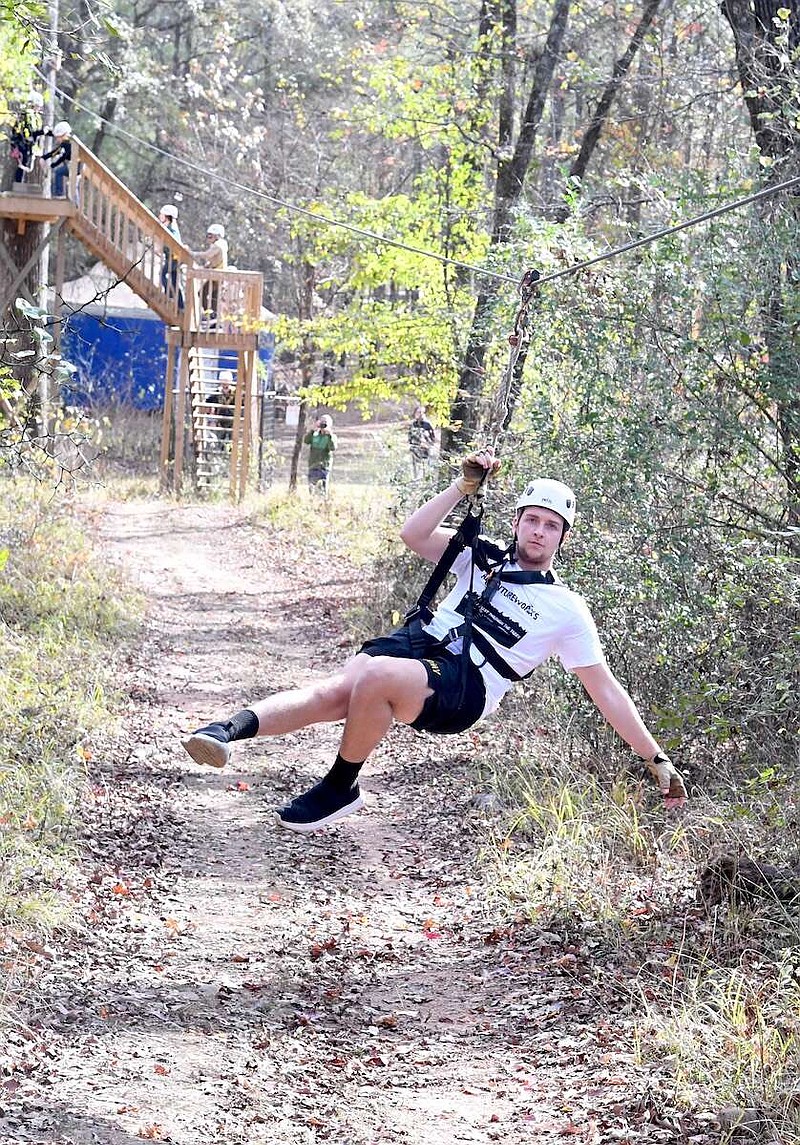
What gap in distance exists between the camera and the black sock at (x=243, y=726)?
17.2ft

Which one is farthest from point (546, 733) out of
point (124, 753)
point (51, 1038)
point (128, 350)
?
point (128, 350)

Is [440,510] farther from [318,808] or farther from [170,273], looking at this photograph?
[170,273]

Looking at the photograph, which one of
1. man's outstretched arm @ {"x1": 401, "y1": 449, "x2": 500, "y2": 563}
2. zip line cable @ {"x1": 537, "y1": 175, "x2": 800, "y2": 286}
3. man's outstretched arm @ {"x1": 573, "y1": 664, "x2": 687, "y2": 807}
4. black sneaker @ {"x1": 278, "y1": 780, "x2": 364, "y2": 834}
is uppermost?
zip line cable @ {"x1": 537, "y1": 175, "x2": 800, "y2": 286}

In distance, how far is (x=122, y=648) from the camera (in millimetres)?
11820

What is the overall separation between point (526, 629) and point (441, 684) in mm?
475

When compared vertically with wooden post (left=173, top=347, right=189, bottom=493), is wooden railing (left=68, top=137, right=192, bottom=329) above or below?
above

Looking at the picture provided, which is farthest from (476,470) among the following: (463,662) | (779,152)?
(779,152)

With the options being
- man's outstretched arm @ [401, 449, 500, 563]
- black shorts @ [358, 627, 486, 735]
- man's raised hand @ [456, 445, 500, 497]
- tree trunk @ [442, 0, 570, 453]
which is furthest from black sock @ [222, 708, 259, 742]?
tree trunk @ [442, 0, 570, 453]

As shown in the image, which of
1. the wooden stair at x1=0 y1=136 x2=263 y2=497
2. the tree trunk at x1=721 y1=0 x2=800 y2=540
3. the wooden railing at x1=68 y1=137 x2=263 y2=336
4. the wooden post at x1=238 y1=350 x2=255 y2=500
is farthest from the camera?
the wooden post at x1=238 y1=350 x2=255 y2=500

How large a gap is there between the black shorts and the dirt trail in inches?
57.3

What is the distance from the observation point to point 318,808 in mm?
5566

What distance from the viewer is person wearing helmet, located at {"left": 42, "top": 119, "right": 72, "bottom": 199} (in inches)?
765

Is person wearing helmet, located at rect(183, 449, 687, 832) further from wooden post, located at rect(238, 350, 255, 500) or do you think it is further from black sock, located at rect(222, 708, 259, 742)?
wooden post, located at rect(238, 350, 255, 500)

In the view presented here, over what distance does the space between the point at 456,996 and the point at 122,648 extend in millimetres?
6224
